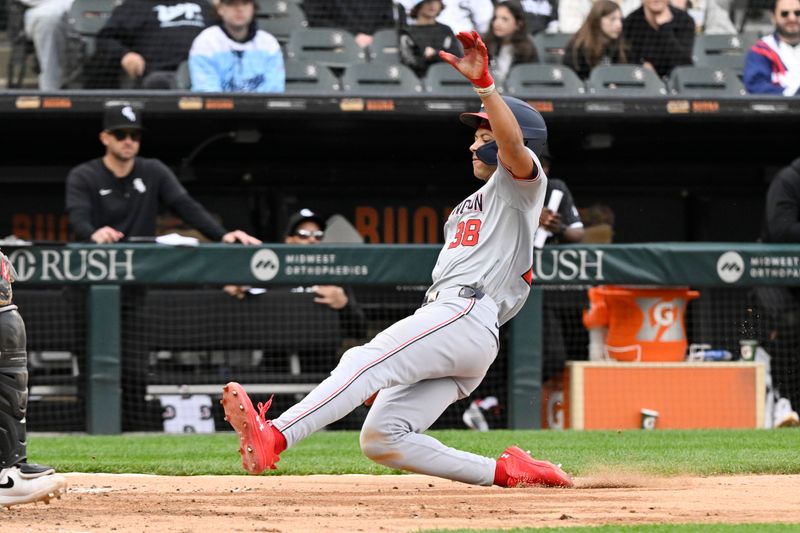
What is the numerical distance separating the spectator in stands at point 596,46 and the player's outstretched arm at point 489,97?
21.2 feet

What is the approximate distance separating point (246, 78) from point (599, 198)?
3.37 metres

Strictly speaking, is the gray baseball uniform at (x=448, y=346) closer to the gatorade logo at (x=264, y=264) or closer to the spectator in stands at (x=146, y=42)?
the gatorade logo at (x=264, y=264)

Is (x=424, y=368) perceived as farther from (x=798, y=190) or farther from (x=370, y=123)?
(x=370, y=123)

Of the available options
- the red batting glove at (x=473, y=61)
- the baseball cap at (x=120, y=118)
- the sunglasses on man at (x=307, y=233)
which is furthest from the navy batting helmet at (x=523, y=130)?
the sunglasses on man at (x=307, y=233)

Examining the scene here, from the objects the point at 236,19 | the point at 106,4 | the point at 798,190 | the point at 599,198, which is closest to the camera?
the point at 798,190

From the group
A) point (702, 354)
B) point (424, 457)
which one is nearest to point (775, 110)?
point (702, 354)

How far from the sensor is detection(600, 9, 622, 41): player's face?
1059 cm

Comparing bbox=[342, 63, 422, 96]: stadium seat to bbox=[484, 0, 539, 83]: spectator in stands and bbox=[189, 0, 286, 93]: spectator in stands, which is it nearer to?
bbox=[189, 0, 286, 93]: spectator in stands

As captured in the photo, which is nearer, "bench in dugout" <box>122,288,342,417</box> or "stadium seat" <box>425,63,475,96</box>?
"bench in dugout" <box>122,288,342,417</box>

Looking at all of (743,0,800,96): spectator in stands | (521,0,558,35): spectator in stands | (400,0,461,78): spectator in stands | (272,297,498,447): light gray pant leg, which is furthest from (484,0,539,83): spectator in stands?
(272,297,498,447): light gray pant leg

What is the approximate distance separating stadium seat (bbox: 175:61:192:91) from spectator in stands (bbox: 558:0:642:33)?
135 inches

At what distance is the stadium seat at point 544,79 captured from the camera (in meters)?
10.3

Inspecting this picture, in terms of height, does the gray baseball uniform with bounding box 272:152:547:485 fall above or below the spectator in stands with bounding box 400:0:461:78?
below

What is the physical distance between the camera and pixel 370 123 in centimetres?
1033
